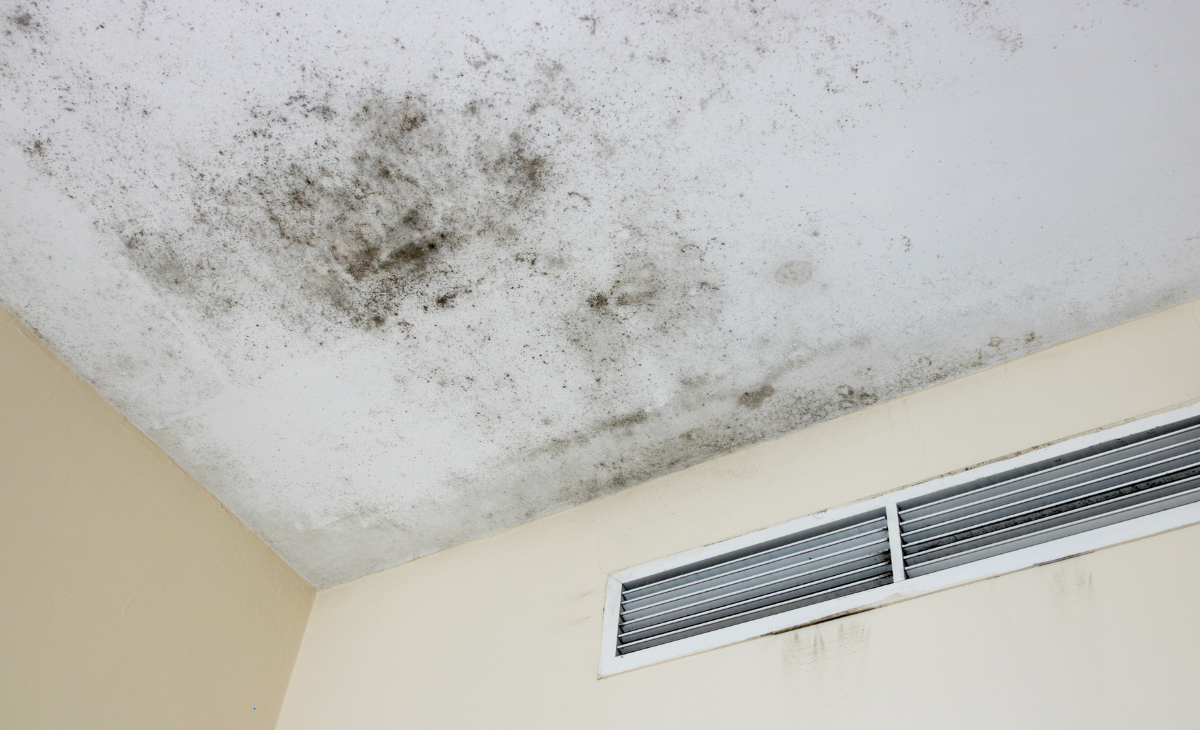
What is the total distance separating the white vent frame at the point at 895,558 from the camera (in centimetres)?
191

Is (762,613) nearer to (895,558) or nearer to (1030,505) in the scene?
(895,558)

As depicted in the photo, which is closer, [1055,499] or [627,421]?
[1055,499]

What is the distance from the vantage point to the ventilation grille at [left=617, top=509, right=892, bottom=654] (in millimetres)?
2250

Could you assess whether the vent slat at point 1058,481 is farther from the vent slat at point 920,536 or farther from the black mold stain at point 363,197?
the black mold stain at point 363,197

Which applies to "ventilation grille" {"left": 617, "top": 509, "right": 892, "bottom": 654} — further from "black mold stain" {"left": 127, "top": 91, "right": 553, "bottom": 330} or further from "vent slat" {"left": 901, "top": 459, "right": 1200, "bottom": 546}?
"black mold stain" {"left": 127, "top": 91, "right": 553, "bottom": 330}

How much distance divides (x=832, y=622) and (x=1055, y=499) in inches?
23.7

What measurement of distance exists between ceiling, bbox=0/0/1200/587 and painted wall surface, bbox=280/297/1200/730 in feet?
0.43

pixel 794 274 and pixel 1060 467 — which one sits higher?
pixel 794 274

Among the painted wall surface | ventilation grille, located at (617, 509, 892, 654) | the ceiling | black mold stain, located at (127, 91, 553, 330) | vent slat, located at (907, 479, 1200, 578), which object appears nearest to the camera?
the painted wall surface

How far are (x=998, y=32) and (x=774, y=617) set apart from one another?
1483 mm

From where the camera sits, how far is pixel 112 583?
2.51 metres

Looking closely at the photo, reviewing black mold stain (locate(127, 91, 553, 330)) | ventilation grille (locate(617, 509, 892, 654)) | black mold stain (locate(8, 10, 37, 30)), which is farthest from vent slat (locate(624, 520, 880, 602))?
black mold stain (locate(8, 10, 37, 30))

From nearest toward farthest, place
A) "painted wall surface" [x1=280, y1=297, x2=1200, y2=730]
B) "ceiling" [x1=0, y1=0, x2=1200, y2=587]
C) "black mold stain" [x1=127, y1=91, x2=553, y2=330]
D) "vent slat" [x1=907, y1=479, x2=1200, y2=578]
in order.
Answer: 1. "painted wall surface" [x1=280, y1=297, x2=1200, y2=730]
2. "vent slat" [x1=907, y1=479, x2=1200, y2=578]
3. "ceiling" [x1=0, y1=0, x2=1200, y2=587]
4. "black mold stain" [x1=127, y1=91, x2=553, y2=330]

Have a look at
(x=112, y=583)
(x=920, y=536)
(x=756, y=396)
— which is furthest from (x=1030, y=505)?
(x=112, y=583)
